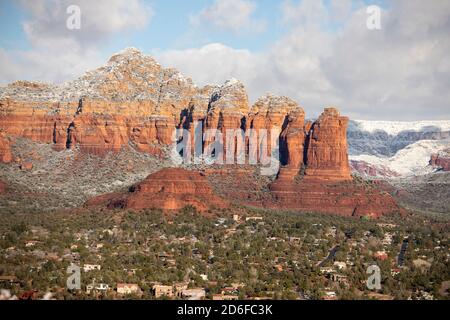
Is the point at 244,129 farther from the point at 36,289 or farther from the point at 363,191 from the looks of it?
the point at 36,289

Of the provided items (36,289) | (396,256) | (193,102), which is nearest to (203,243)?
(396,256)

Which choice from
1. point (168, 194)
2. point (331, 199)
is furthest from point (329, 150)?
point (168, 194)

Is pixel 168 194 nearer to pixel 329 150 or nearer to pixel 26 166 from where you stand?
pixel 329 150

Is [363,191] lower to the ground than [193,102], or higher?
lower

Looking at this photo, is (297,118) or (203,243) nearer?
(203,243)

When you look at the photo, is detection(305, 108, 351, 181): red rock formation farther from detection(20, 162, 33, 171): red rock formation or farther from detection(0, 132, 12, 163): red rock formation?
detection(0, 132, 12, 163): red rock formation
